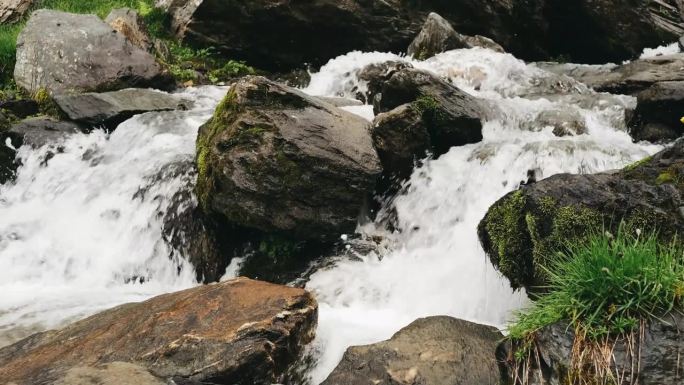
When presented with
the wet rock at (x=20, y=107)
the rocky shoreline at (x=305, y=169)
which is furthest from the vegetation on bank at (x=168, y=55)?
the wet rock at (x=20, y=107)

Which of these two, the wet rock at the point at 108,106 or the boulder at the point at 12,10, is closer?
the wet rock at the point at 108,106

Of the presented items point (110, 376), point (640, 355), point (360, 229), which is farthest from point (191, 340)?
point (360, 229)

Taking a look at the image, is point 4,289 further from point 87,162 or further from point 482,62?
point 482,62

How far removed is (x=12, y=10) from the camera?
1698 centimetres

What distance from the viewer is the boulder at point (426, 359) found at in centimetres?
432

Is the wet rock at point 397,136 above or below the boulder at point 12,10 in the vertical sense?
below

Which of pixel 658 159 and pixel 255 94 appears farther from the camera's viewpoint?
pixel 255 94

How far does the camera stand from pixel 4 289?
7328 millimetres

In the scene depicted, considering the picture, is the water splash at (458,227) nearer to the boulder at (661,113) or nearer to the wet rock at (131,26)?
the boulder at (661,113)

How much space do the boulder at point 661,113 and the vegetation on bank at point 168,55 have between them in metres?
9.26

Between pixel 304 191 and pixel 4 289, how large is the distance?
403cm

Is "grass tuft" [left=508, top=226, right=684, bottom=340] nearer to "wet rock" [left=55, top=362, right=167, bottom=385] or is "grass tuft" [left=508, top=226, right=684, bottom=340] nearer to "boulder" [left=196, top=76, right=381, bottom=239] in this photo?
"wet rock" [left=55, top=362, right=167, bottom=385]

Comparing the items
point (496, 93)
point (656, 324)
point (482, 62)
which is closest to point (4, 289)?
point (656, 324)

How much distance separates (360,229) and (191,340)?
144 inches
